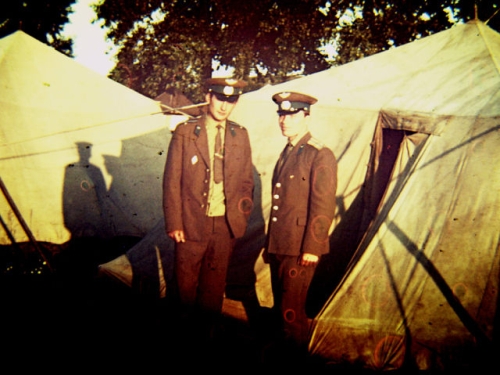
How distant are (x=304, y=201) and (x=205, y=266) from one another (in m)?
1.16

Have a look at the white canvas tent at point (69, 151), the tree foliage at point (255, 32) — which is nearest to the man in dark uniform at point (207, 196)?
the white canvas tent at point (69, 151)

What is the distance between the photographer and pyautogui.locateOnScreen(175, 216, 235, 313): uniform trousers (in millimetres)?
3254

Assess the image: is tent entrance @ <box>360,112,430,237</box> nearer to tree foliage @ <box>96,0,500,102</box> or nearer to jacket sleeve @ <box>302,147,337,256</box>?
jacket sleeve @ <box>302,147,337,256</box>

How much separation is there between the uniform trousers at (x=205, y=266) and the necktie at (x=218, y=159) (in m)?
0.39

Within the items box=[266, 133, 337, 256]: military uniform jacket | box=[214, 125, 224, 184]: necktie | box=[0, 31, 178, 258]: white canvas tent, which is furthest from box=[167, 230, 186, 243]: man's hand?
box=[0, 31, 178, 258]: white canvas tent

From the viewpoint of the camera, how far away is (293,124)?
125 inches

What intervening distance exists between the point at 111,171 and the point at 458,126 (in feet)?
17.1

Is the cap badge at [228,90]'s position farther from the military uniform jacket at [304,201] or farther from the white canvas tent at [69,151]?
the white canvas tent at [69,151]

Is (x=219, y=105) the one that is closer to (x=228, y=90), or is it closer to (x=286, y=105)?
(x=228, y=90)

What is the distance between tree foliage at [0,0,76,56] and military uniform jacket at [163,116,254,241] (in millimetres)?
21699

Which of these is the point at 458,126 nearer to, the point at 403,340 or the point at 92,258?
the point at 403,340

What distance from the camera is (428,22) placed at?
14.7m

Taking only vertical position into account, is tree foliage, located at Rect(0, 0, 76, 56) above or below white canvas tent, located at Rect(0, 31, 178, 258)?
above

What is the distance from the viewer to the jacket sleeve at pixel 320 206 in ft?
9.57
